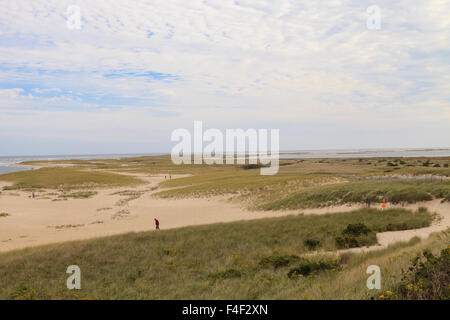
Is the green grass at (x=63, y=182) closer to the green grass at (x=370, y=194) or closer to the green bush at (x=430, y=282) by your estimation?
the green grass at (x=370, y=194)

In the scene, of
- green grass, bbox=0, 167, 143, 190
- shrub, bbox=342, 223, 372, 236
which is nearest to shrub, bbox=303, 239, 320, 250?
shrub, bbox=342, 223, 372, 236

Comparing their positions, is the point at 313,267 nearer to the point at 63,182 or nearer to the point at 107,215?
the point at 107,215

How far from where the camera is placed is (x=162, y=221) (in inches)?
1088

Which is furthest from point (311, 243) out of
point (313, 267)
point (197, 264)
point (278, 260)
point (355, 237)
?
point (197, 264)

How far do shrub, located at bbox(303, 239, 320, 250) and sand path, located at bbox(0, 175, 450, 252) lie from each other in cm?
287

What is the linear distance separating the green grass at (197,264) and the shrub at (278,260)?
1.4 inches

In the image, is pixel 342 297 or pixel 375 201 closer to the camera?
pixel 342 297

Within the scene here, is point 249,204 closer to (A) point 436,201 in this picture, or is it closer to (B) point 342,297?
(A) point 436,201

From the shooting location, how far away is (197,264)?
11.7 metres

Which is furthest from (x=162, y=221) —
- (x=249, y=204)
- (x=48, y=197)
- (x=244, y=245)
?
(x=48, y=197)

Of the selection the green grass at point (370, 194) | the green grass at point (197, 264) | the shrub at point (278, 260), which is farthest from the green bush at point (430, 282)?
the green grass at point (370, 194)

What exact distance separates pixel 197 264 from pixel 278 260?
3310 mm
